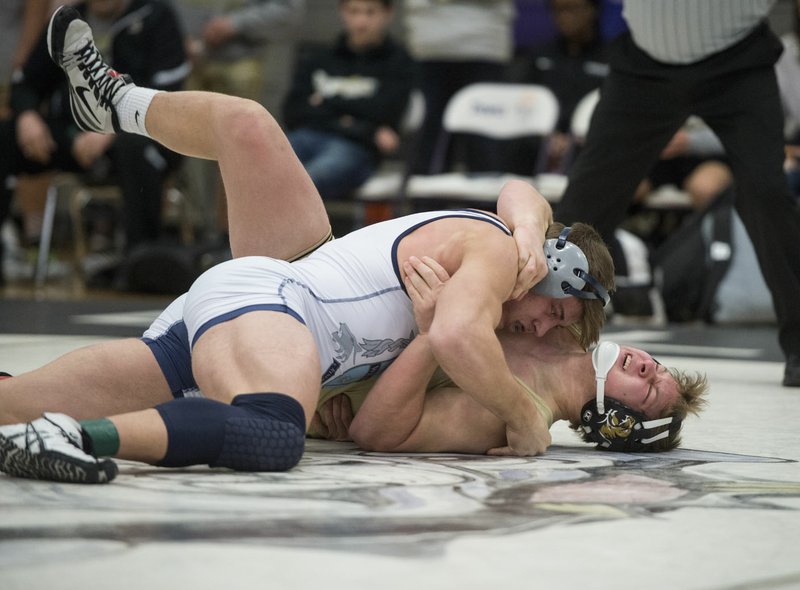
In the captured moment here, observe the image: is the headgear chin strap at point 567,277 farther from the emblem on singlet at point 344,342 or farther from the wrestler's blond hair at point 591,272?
the emblem on singlet at point 344,342

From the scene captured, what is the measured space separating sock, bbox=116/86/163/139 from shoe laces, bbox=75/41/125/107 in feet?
0.15

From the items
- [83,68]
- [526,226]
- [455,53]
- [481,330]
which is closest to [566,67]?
[455,53]

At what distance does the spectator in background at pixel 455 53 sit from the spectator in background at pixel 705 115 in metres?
3.24

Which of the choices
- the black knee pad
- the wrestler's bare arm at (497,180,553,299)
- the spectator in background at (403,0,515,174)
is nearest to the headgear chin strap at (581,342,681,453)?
the wrestler's bare arm at (497,180,553,299)

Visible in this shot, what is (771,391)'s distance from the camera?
155 inches

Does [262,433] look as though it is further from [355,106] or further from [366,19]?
[366,19]

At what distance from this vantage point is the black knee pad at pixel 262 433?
7.33 feet

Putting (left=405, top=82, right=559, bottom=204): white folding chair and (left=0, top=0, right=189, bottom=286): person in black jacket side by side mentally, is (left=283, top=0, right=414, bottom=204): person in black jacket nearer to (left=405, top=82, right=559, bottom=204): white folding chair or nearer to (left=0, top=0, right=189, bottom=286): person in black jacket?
(left=405, top=82, right=559, bottom=204): white folding chair

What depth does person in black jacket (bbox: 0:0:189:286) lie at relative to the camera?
715cm

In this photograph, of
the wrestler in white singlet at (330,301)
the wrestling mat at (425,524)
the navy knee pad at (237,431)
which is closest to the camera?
the wrestling mat at (425,524)

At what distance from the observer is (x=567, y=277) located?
8.66ft

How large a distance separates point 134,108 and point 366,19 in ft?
15.0

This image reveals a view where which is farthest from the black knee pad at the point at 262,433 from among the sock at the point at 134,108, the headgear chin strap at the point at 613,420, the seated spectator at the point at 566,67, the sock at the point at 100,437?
the seated spectator at the point at 566,67

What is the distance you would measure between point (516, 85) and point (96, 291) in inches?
106
